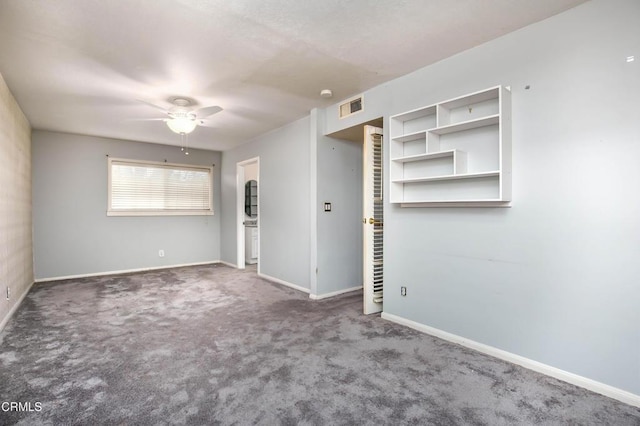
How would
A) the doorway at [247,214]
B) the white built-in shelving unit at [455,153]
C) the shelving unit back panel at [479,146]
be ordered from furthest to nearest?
1. the doorway at [247,214]
2. the shelving unit back panel at [479,146]
3. the white built-in shelving unit at [455,153]

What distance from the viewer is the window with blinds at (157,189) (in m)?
5.80

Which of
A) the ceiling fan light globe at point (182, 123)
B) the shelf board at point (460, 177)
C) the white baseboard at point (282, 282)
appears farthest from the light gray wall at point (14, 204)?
the shelf board at point (460, 177)

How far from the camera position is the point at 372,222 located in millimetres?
3547

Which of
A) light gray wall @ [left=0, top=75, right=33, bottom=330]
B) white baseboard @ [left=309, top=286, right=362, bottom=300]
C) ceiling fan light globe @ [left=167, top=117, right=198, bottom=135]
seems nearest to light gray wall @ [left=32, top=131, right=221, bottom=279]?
light gray wall @ [left=0, top=75, right=33, bottom=330]

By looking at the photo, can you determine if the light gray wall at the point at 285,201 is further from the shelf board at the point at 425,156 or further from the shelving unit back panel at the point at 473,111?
the shelving unit back panel at the point at 473,111

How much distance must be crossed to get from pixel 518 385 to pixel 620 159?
5.12ft

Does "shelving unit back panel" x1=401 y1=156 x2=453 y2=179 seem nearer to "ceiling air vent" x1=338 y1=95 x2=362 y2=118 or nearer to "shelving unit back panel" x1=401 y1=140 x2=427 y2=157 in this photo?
"shelving unit back panel" x1=401 y1=140 x2=427 y2=157

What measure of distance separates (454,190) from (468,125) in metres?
0.56

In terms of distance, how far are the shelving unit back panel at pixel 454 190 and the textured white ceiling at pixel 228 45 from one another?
109cm

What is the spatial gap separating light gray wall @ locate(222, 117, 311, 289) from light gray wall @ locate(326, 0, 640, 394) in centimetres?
219

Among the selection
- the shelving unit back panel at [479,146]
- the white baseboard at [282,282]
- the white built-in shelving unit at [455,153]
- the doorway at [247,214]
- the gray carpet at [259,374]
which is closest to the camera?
the gray carpet at [259,374]

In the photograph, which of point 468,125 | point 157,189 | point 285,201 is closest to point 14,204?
point 157,189

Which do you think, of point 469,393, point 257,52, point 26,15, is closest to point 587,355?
point 469,393

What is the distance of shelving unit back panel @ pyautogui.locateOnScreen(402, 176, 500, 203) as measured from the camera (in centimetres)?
258
